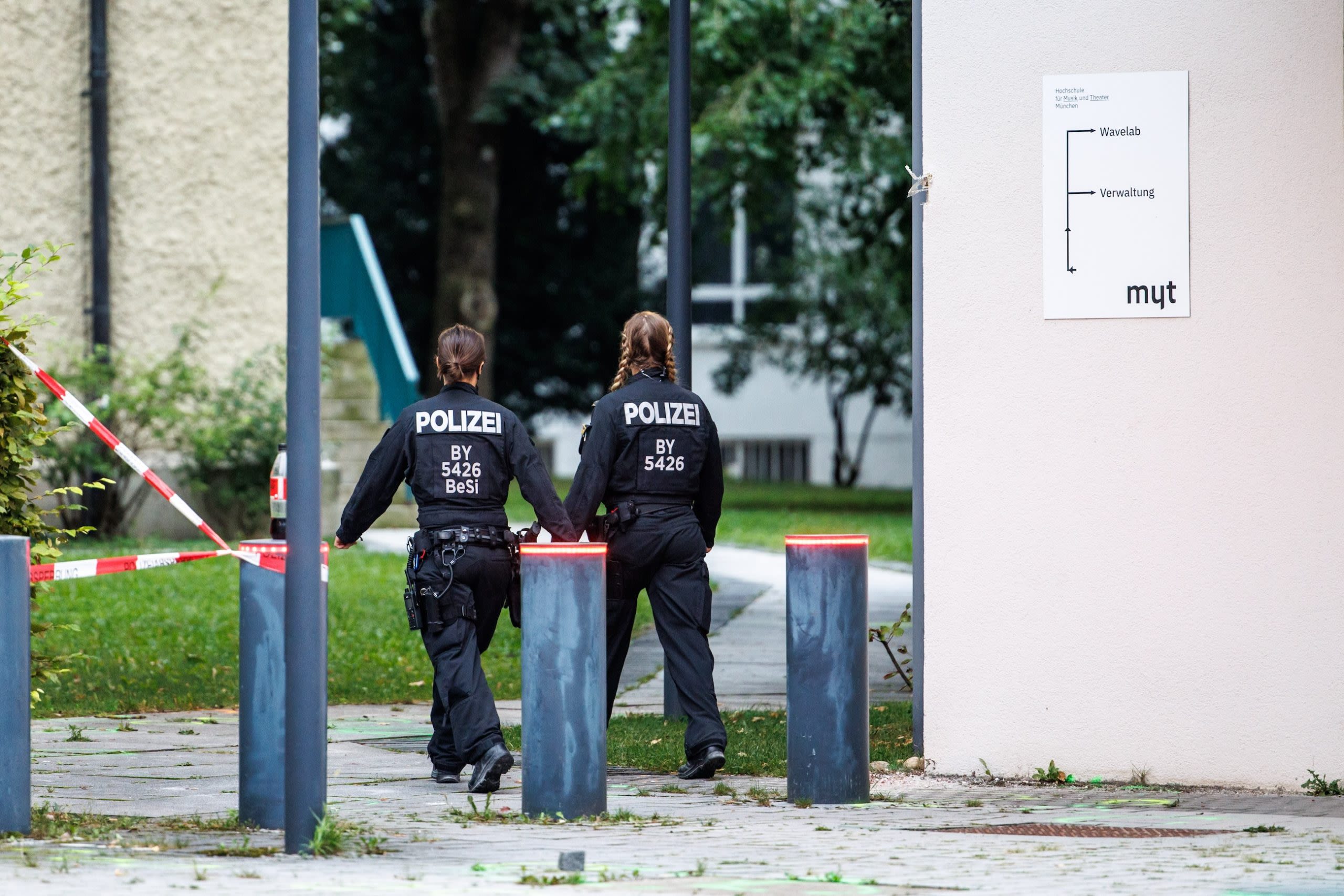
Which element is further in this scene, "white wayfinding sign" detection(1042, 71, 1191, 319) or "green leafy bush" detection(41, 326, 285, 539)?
"green leafy bush" detection(41, 326, 285, 539)

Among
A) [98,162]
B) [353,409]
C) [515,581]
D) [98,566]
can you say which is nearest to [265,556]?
[98,566]

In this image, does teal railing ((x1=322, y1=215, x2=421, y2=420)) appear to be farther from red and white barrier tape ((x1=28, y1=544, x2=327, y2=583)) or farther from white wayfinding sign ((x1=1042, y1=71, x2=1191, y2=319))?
red and white barrier tape ((x1=28, y1=544, x2=327, y2=583))

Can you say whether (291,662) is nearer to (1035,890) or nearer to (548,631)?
(548,631)

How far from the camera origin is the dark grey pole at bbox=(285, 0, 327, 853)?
5164 mm

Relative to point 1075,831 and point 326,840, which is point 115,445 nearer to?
point 326,840

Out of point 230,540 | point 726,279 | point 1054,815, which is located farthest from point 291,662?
point 726,279

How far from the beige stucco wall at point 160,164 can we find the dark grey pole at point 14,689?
10613mm

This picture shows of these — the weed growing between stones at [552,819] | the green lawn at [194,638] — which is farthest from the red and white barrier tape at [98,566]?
the weed growing between stones at [552,819]

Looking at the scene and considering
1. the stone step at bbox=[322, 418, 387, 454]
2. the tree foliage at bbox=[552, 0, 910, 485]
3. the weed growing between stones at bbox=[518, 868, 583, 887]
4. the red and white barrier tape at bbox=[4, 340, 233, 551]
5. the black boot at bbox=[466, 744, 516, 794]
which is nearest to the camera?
the weed growing between stones at bbox=[518, 868, 583, 887]

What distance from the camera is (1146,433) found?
6938 mm

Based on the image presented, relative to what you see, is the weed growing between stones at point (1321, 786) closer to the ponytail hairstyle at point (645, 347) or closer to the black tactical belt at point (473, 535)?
the ponytail hairstyle at point (645, 347)

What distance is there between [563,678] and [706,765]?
1190 mm

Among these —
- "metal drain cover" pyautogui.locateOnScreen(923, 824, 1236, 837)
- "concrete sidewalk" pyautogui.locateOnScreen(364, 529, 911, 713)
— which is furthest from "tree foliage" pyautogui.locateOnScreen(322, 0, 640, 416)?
"metal drain cover" pyautogui.locateOnScreen(923, 824, 1236, 837)

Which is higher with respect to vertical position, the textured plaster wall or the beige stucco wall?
the beige stucco wall
